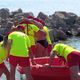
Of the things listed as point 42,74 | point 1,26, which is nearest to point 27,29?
point 42,74

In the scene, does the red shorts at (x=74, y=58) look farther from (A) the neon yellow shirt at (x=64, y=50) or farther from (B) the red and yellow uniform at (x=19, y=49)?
(B) the red and yellow uniform at (x=19, y=49)

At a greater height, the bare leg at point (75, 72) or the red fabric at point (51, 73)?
the bare leg at point (75, 72)

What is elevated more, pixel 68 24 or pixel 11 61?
pixel 11 61

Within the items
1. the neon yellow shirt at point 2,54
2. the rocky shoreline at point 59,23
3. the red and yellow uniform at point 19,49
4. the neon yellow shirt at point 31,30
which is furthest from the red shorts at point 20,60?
the rocky shoreline at point 59,23

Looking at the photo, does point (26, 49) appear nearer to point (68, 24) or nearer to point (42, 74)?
point (42, 74)

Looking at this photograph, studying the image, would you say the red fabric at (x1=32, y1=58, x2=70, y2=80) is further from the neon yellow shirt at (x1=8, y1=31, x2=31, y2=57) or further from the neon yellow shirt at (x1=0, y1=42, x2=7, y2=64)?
the neon yellow shirt at (x1=0, y1=42, x2=7, y2=64)

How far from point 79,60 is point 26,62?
1275 mm

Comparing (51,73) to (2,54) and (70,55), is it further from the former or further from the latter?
(2,54)

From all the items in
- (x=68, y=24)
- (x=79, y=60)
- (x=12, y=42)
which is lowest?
(x=68, y=24)

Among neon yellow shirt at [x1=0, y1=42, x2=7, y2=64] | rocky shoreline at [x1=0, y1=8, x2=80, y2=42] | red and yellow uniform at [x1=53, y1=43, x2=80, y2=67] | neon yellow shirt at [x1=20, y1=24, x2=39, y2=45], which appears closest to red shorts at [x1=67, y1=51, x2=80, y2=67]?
red and yellow uniform at [x1=53, y1=43, x2=80, y2=67]

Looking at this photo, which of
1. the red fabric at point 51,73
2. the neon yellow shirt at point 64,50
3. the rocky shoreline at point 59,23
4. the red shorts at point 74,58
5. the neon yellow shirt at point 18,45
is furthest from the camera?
the rocky shoreline at point 59,23

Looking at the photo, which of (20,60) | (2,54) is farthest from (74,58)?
(2,54)

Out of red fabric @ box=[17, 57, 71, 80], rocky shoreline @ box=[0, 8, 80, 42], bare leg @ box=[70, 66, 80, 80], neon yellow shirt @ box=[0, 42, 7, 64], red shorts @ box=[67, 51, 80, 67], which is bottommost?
rocky shoreline @ box=[0, 8, 80, 42]

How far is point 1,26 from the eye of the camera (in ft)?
119
